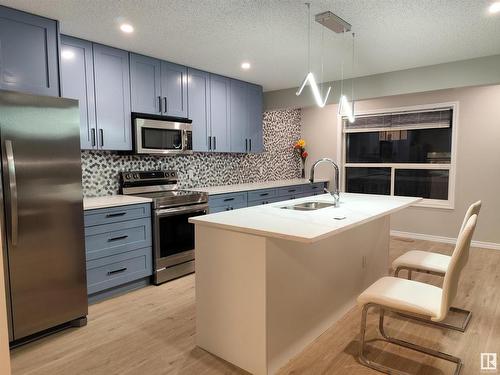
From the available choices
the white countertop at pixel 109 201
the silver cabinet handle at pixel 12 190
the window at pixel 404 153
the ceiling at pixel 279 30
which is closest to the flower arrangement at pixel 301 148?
the window at pixel 404 153

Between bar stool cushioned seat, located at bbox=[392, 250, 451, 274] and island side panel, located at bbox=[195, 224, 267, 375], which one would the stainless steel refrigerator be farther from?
bar stool cushioned seat, located at bbox=[392, 250, 451, 274]

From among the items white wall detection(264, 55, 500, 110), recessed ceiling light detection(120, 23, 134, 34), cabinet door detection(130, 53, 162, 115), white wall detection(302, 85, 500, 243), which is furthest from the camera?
white wall detection(302, 85, 500, 243)

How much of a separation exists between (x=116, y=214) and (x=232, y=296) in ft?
5.03

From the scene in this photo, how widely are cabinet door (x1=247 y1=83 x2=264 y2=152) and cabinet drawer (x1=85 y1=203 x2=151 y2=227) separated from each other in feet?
7.20

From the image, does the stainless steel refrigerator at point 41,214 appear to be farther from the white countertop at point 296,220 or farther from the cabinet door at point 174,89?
the cabinet door at point 174,89

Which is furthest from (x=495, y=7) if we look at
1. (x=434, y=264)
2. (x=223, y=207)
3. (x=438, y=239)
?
(x=438, y=239)

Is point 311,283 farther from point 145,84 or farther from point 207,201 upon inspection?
point 145,84

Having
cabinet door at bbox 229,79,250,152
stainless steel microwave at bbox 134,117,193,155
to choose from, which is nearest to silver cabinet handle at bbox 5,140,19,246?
stainless steel microwave at bbox 134,117,193,155

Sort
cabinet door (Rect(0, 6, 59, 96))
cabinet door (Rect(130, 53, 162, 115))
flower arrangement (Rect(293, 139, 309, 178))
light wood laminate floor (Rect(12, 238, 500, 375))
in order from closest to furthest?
light wood laminate floor (Rect(12, 238, 500, 375)) → cabinet door (Rect(0, 6, 59, 96)) → cabinet door (Rect(130, 53, 162, 115)) → flower arrangement (Rect(293, 139, 309, 178))

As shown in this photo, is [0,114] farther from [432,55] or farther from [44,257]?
[432,55]

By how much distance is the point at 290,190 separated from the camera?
5207 millimetres

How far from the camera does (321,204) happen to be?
10.2 feet

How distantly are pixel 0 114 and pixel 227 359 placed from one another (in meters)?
2.08

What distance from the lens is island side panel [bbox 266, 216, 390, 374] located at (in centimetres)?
200
